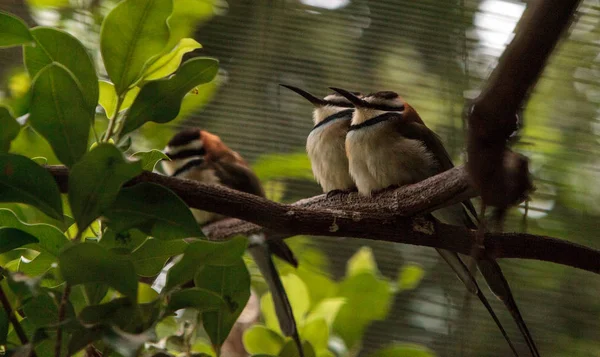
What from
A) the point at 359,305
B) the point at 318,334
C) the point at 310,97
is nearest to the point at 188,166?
the point at 310,97

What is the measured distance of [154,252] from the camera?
73 cm

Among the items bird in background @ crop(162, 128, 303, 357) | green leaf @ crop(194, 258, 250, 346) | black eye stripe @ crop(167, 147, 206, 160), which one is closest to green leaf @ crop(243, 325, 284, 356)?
green leaf @ crop(194, 258, 250, 346)

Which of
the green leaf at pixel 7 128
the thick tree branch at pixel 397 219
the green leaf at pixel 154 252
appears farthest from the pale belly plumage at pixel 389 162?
the green leaf at pixel 7 128

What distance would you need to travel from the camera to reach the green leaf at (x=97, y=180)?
642mm

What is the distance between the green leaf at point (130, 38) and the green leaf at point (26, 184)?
15cm

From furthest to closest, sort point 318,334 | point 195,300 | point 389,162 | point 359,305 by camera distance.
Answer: point 389,162
point 359,305
point 318,334
point 195,300

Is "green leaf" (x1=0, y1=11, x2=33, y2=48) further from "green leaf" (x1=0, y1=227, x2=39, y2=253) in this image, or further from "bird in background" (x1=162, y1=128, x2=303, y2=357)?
"bird in background" (x1=162, y1=128, x2=303, y2=357)

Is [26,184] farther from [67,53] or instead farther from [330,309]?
[330,309]

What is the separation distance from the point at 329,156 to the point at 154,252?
1.25 m

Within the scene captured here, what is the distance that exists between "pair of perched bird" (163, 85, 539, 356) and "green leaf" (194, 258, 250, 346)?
1.67 feet

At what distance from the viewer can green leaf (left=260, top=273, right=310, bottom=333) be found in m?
1.48

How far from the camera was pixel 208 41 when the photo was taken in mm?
1896

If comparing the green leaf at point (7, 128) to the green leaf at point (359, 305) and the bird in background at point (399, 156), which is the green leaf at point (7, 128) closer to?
the green leaf at point (359, 305)

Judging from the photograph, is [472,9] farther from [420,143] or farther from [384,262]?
[384,262]
